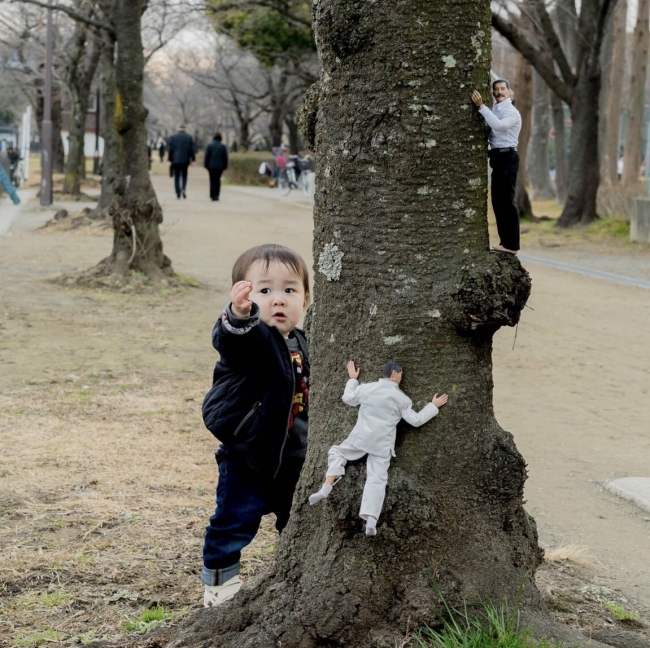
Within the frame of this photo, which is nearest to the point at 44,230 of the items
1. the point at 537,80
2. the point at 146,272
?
the point at 146,272

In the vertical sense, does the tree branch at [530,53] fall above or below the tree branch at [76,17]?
above

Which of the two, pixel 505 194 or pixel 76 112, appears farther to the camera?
pixel 76 112

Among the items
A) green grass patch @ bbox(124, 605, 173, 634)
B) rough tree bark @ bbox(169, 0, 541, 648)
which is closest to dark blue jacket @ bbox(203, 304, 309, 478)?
rough tree bark @ bbox(169, 0, 541, 648)

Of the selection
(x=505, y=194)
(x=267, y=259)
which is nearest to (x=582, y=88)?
(x=267, y=259)

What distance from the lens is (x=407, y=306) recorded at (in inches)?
104

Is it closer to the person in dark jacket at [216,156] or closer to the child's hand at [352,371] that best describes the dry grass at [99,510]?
the child's hand at [352,371]

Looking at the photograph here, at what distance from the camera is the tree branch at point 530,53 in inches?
709

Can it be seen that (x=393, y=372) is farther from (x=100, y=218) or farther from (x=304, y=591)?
(x=100, y=218)

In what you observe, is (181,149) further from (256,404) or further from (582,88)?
(256,404)

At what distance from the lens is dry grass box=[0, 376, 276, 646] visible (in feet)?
11.1

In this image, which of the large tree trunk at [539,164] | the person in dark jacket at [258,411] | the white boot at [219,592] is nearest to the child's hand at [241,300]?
the person in dark jacket at [258,411]

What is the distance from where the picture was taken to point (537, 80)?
38.9m

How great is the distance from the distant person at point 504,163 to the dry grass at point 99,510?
5.39 feet

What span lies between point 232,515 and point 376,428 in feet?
2.71
